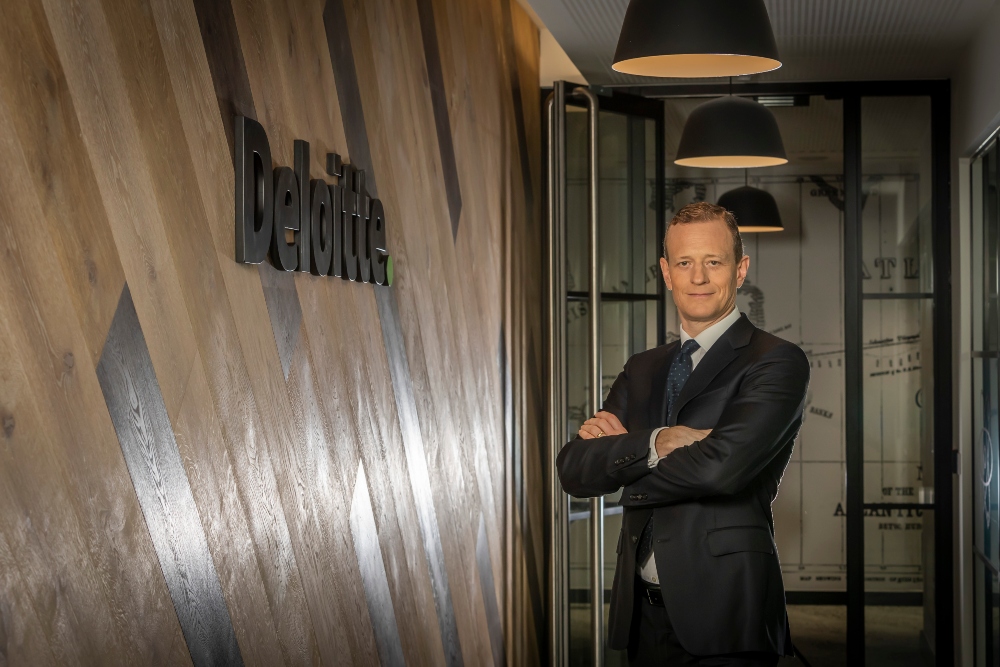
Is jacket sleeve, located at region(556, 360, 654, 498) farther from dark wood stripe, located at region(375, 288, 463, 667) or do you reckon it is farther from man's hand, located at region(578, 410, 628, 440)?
dark wood stripe, located at region(375, 288, 463, 667)

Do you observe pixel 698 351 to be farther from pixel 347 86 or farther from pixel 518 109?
pixel 518 109

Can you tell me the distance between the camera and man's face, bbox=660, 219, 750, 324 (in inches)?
104

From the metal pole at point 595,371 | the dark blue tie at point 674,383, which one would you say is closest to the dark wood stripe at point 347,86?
the dark blue tie at point 674,383

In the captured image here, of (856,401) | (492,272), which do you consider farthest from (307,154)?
(856,401)

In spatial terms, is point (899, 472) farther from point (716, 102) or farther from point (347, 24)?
point (347, 24)

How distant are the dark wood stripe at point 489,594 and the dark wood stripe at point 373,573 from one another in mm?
1031

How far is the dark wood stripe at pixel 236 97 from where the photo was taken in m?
1.99

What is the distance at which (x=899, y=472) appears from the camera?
5551 mm

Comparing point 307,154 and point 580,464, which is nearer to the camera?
point 307,154

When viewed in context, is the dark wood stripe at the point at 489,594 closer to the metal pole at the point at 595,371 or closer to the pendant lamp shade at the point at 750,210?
the metal pole at the point at 595,371

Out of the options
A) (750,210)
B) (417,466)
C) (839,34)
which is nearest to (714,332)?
(417,466)

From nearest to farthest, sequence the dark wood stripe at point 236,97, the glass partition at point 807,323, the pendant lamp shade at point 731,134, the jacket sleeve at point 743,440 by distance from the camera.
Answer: the dark wood stripe at point 236,97 → the jacket sleeve at point 743,440 → the pendant lamp shade at point 731,134 → the glass partition at point 807,323

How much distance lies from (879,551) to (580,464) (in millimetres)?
3304

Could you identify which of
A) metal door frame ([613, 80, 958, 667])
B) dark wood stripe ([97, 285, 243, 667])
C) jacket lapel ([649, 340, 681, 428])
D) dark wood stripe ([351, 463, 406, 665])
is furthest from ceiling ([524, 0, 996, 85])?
dark wood stripe ([97, 285, 243, 667])
